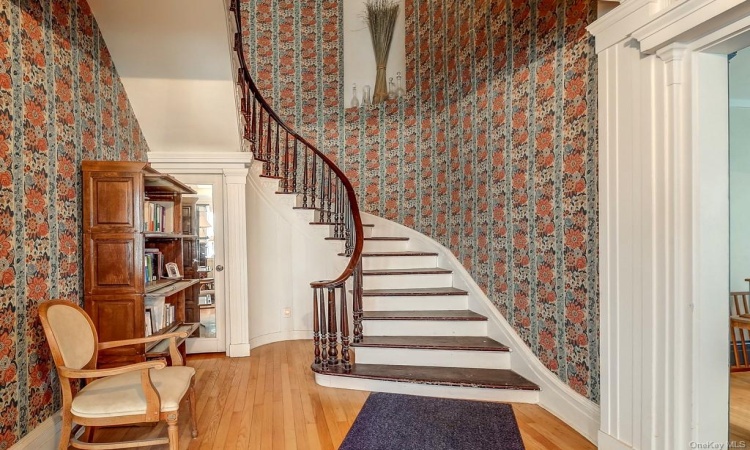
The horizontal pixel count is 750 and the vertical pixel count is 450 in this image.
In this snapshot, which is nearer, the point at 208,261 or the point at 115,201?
the point at 115,201

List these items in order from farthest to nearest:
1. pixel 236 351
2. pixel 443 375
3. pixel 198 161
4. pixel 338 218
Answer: pixel 338 218
pixel 236 351
pixel 198 161
pixel 443 375

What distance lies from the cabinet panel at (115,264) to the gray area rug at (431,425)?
171 centimetres

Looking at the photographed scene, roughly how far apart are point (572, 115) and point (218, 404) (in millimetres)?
3043

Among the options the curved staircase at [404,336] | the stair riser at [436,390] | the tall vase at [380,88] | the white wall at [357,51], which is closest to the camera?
the stair riser at [436,390]

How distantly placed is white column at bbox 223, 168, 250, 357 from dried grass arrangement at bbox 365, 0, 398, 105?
7.16 feet

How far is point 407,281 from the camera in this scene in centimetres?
411

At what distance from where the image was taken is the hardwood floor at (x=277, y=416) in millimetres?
2426

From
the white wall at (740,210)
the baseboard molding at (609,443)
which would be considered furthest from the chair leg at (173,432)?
the white wall at (740,210)

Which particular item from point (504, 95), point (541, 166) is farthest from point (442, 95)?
point (541, 166)

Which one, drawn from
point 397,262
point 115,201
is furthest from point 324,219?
point 115,201

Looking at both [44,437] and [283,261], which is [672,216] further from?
[283,261]

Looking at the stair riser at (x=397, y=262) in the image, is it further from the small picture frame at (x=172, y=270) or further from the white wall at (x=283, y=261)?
the small picture frame at (x=172, y=270)

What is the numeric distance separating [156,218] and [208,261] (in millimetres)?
1028

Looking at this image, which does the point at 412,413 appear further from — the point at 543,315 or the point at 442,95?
the point at 442,95
